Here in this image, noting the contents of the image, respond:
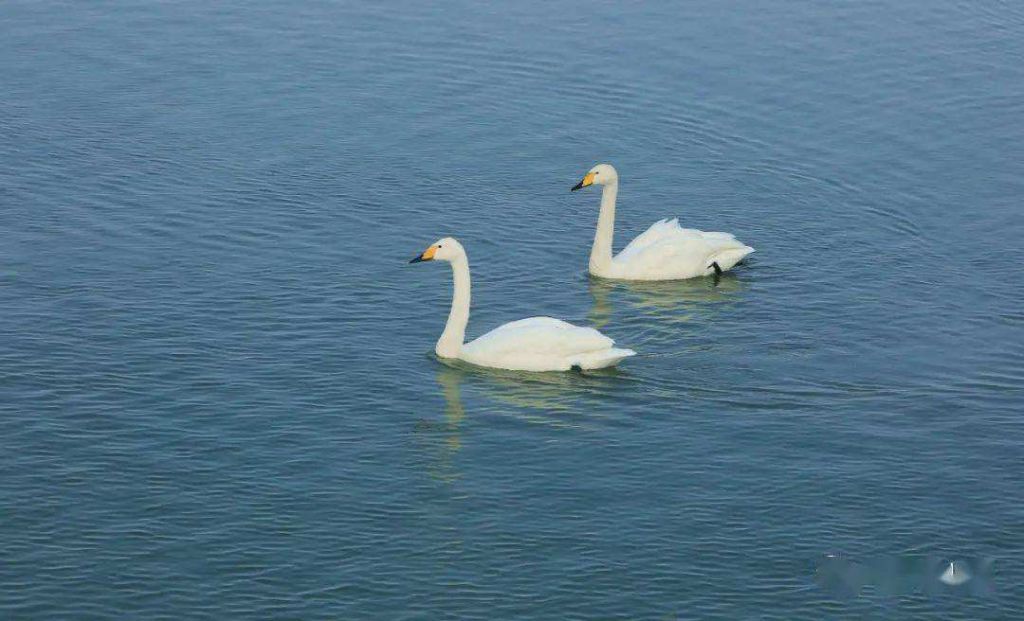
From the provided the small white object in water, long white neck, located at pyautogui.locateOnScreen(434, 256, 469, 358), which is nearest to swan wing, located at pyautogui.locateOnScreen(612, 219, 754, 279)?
long white neck, located at pyautogui.locateOnScreen(434, 256, 469, 358)

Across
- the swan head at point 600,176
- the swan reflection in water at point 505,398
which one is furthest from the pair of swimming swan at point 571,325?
the swan head at point 600,176

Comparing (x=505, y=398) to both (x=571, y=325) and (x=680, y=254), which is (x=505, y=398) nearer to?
(x=571, y=325)

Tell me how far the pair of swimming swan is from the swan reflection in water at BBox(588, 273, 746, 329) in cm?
18

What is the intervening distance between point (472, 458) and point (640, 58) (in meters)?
21.0

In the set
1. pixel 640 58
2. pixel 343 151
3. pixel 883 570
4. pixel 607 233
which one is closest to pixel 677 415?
pixel 883 570

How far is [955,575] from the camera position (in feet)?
65.8

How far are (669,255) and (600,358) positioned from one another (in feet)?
16.6

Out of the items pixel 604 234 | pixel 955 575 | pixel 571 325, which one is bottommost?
pixel 955 575

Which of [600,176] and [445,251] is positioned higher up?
[600,176]

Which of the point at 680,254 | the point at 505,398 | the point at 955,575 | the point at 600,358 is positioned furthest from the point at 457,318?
the point at 955,575

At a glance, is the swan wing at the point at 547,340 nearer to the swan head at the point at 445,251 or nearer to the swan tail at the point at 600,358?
the swan tail at the point at 600,358

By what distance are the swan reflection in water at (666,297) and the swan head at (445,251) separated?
280 centimetres

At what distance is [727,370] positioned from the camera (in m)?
26.0

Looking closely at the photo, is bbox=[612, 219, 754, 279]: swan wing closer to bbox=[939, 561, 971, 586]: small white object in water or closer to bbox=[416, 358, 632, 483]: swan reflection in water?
bbox=[416, 358, 632, 483]: swan reflection in water
